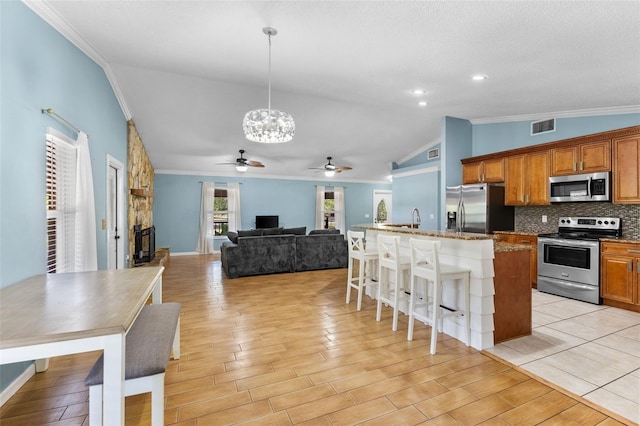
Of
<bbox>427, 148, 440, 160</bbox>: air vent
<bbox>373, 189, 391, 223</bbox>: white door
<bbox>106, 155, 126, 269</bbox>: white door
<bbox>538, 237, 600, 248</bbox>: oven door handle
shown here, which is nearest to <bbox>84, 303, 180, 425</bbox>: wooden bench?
<bbox>106, 155, 126, 269</bbox>: white door

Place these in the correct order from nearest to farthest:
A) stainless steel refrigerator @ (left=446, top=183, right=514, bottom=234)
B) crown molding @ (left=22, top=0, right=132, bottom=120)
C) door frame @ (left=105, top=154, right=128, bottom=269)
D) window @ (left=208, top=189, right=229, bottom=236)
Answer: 1. crown molding @ (left=22, top=0, right=132, bottom=120)
2. door frame @ (left=105, top=154, right=128, bottom=269)
3. stainless steel refrigerator @ (left=446, top=183, right=514, bottom=234)
4. window @ (left=208, top=189, right=229, bottom=236)

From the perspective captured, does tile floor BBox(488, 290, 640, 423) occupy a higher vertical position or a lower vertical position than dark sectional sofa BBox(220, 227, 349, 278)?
lower

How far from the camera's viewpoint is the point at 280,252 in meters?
5.94

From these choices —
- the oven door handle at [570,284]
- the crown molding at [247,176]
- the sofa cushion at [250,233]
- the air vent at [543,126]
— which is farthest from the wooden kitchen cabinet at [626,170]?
the crown molding at [247,176]

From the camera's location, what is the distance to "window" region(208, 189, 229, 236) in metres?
9.09

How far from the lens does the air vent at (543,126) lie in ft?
15.5

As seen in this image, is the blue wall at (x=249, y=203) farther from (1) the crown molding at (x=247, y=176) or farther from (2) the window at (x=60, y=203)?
(2) the window at (x=60, y=203)

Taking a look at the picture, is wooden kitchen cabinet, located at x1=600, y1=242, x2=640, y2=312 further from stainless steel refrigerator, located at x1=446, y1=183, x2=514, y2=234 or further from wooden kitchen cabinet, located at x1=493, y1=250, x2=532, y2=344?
wooden kitchen cabinet, located at x1=493, y1=250, x2=532, y2=344

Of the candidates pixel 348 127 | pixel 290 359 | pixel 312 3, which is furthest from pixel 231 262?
pixel 312 3

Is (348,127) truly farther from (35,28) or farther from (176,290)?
(35,28)

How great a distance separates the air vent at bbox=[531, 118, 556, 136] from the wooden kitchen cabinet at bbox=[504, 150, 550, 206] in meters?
0.51

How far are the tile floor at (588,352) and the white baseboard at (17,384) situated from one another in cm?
364

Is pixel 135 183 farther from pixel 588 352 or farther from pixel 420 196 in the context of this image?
pixel 588 352

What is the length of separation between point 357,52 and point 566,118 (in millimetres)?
3754
